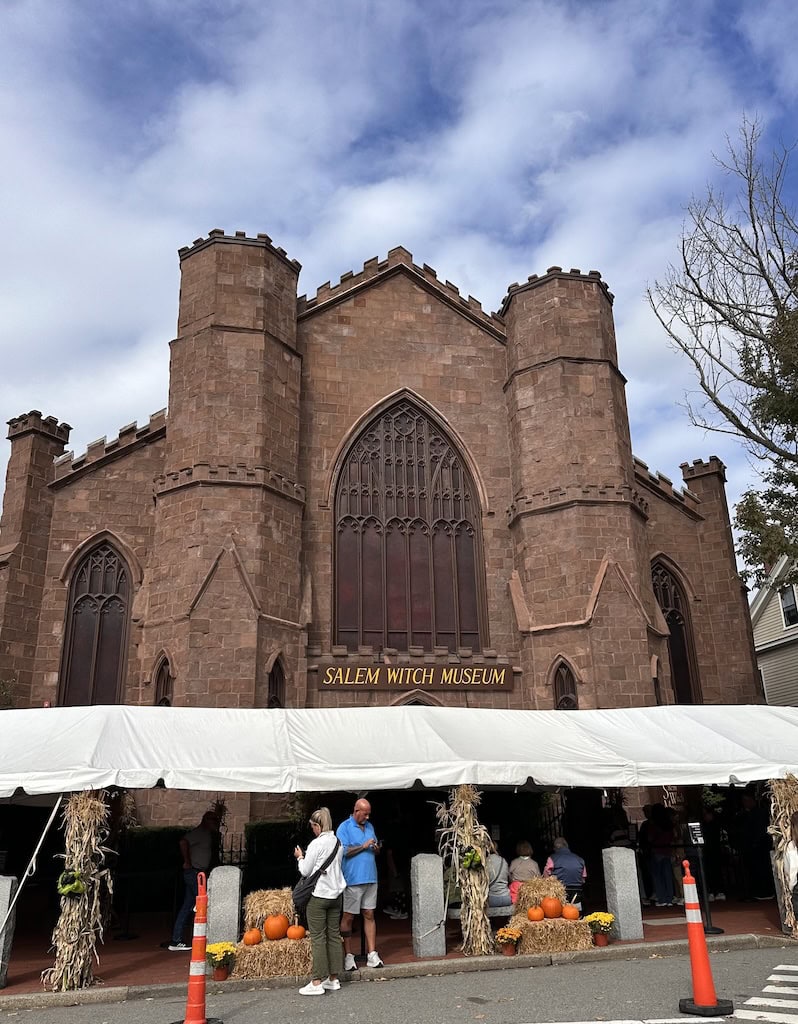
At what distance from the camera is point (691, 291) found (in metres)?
22.0

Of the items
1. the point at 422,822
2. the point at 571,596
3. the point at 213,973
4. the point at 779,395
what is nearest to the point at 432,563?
the point at 571,596

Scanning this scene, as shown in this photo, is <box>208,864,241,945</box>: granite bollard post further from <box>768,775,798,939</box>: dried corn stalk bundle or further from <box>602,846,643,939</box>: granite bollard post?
<box>768,775,798,939</box>: dried corn stalk bundle

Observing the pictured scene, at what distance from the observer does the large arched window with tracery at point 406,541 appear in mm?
20906

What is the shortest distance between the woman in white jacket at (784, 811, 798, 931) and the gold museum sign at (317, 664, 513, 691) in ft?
30.8

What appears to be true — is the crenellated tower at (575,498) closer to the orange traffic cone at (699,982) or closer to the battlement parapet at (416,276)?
the battlement parapet at (416,276)

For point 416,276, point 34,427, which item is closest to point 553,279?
point 416,276

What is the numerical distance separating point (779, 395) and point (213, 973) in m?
15.7

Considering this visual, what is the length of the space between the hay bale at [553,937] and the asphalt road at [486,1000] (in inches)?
17.4

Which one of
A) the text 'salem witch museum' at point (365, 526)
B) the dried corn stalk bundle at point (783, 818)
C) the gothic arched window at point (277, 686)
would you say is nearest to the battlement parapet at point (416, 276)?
the text 'salem witch museum' at point (365, 526)

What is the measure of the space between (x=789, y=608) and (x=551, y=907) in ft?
89.1

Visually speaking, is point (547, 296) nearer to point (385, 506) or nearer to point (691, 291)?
point (691, 291)

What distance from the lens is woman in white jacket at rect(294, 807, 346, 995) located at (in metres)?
8.62

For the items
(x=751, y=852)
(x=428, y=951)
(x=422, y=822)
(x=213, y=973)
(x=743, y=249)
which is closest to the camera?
(x=213, y=973)

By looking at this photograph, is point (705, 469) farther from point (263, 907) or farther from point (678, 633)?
point (263, 907)
